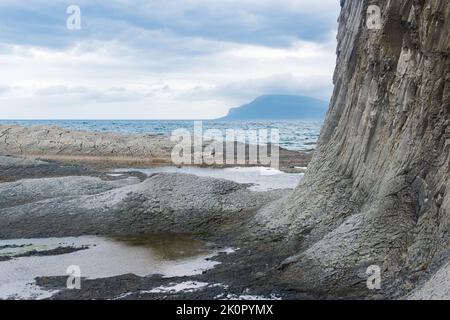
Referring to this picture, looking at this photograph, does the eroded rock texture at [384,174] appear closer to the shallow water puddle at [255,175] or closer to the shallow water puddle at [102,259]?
the shallow water puddle at [102,259]

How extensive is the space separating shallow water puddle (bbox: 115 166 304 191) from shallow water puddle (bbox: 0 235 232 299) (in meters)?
13.9

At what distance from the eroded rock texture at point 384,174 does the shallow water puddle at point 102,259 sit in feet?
11.2

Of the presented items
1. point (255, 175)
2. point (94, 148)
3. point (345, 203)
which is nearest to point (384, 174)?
point (345, 203)

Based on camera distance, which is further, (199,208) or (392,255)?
(199,208)

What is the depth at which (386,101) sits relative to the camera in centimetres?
1795

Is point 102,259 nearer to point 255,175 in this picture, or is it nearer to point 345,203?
point 345,203

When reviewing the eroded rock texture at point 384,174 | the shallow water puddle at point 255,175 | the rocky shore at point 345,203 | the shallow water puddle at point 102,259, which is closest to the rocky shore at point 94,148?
the shallow water puddle at point 255,175

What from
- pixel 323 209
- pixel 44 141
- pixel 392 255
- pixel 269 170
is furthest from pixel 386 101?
pixel 44 141

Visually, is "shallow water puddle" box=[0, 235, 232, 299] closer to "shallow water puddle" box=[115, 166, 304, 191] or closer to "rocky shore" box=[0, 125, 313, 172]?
"shallow water puddle" box=[115, 166, 304, 191]

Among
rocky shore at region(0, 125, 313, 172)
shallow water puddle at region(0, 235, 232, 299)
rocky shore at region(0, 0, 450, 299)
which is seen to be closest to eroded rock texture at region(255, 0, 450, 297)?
rocky shore at region(0, 0, 450, 299)

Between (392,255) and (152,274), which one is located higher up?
(392,255)

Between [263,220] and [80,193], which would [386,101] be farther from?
[80,193]

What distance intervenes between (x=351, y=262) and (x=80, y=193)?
1676cm
